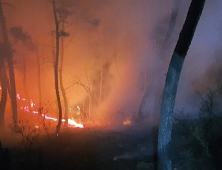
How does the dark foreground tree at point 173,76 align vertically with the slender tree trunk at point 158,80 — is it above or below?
below

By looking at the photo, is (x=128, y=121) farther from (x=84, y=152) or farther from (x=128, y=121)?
(x=84, y=152)

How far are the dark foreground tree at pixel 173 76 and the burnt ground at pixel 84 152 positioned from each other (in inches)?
76.1

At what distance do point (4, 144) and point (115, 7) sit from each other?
1311cm

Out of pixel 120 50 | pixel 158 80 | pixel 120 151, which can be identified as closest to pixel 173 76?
pixel 120 151

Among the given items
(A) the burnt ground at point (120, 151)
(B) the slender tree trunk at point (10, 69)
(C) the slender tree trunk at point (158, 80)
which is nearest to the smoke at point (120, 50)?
(C) the slender tree trunk at point (158, 80)

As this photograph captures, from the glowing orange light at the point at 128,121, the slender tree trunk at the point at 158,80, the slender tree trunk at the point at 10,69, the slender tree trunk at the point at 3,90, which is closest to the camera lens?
the slender tree trunk at the point at 158,80

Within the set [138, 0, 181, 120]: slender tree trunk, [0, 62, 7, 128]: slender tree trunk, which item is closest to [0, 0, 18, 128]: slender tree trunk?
[0, 62, 7, 128]: slender tree trunk

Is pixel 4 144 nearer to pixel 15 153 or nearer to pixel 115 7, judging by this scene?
pixel 15 153

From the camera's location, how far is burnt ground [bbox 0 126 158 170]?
24.2 feet

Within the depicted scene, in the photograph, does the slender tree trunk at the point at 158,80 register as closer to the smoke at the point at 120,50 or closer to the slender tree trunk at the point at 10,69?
the smoke at the point at 120,50

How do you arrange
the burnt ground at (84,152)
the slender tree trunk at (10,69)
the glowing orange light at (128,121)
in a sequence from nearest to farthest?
the burnt ground at (84,152) → the slender tree trunk at (10,69) → the glowing orange light at (128,121)

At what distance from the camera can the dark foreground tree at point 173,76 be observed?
505 cm

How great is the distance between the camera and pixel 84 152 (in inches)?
334

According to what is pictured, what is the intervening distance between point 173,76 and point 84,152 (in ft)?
17.6
